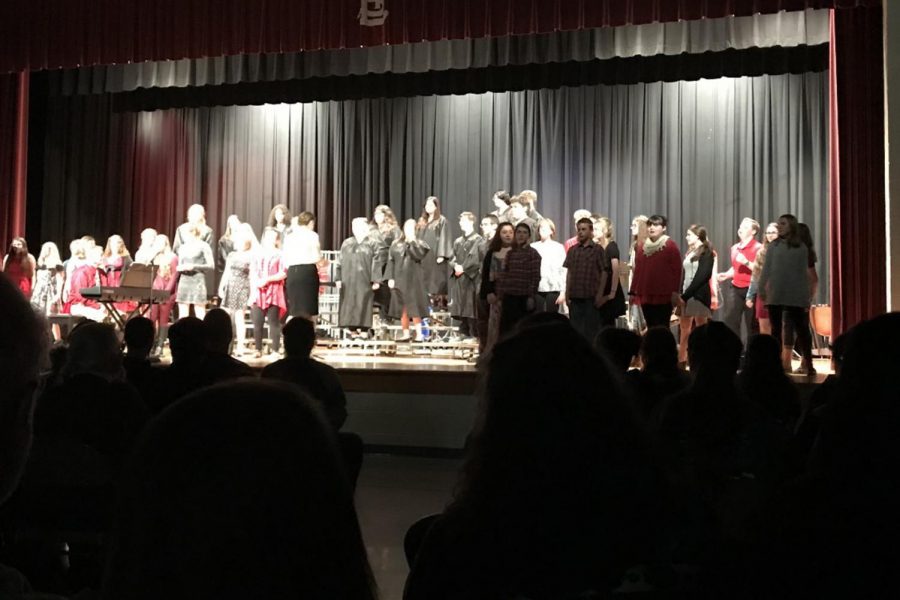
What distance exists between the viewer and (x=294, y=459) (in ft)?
2.95

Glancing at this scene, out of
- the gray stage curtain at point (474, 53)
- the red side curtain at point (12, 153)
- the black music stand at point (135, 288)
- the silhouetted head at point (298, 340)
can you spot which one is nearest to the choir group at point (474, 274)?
the red side curtain at point (12, 153)

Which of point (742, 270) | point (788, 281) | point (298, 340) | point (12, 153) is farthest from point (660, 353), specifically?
point (12, 153)

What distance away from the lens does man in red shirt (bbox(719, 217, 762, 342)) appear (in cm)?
905

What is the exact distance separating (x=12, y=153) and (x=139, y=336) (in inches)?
310

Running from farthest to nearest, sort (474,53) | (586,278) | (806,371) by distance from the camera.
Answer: (474,53) < (586,278) < (806,371)

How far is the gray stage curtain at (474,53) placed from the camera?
1084 centimetres

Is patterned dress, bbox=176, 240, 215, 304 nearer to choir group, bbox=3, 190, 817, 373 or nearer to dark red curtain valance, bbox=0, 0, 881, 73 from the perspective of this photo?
choir group, bbox=3, 190, 817, 373

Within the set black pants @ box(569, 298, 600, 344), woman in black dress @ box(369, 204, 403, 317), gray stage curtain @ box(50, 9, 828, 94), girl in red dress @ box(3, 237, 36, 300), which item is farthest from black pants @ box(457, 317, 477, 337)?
girl in red dress @ box(3, 237, 36, 300)

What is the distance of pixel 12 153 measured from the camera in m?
11.0

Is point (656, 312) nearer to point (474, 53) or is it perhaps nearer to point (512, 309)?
point (512, 309)

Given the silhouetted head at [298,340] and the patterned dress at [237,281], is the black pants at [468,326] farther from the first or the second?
the silhouetted head at [298,340]

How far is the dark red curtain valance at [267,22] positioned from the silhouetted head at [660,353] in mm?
5509

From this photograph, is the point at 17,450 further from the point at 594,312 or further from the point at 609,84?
the point at 609,84

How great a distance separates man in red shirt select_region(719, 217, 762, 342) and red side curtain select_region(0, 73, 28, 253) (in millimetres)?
7484
